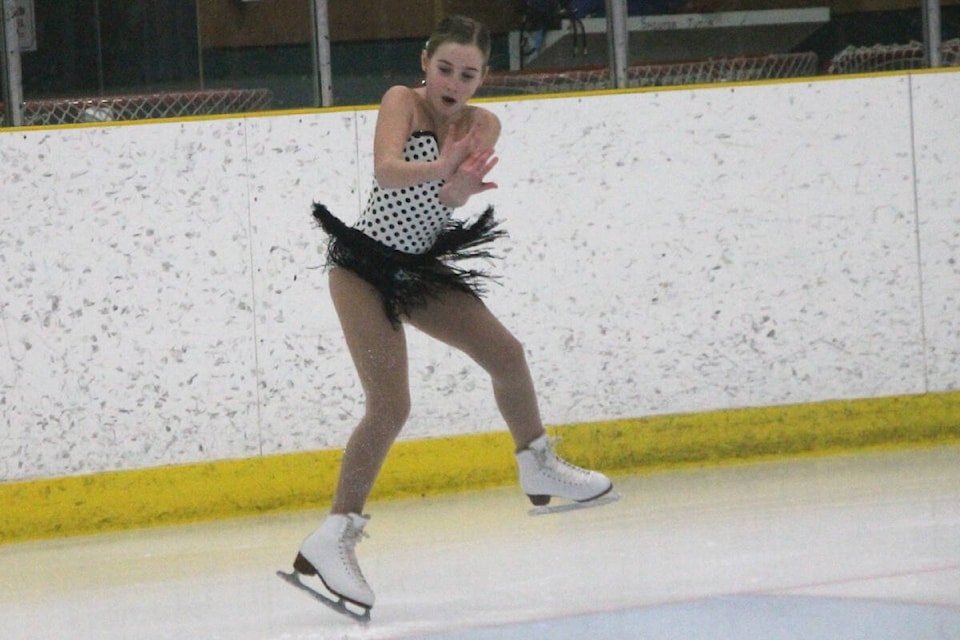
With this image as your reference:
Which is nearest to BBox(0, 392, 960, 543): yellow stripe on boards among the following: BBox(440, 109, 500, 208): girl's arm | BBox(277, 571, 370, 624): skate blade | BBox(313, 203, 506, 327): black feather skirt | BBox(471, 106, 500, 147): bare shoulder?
BBox(277, 571, 370, 624): skate blade

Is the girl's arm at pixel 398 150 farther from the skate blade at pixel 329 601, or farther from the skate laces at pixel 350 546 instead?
the skate blade at pixel 329 601

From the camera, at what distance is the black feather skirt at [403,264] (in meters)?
3.37

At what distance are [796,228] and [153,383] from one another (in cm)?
239

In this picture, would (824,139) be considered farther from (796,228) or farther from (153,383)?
(153,383)

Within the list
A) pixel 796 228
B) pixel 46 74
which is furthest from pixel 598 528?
pixel 46 74

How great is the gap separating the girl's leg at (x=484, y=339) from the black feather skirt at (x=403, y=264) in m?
0.03

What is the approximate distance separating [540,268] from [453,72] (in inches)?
85.9

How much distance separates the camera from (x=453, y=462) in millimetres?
5398

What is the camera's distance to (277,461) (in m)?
5.20

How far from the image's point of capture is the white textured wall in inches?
196

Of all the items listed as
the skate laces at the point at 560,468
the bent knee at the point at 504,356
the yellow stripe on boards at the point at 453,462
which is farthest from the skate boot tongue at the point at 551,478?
the yellow stripe on boards at the point at 453,462

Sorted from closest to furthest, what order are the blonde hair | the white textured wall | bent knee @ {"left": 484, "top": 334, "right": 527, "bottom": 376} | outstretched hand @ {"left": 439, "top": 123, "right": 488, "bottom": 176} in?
1. outstretched hand @ {"left": 439, "top": 123, "right": 488, "bottom": 176}
2. the blonde hair
3. bent knee @ {"left": 484, "top": 334, "right": 527, "bottom": 376}
4. the white textured wall

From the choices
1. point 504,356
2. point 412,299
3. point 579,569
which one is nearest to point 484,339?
point 504,356

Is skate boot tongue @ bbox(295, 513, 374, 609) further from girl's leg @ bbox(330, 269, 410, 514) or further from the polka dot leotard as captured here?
the polka dot leotard
